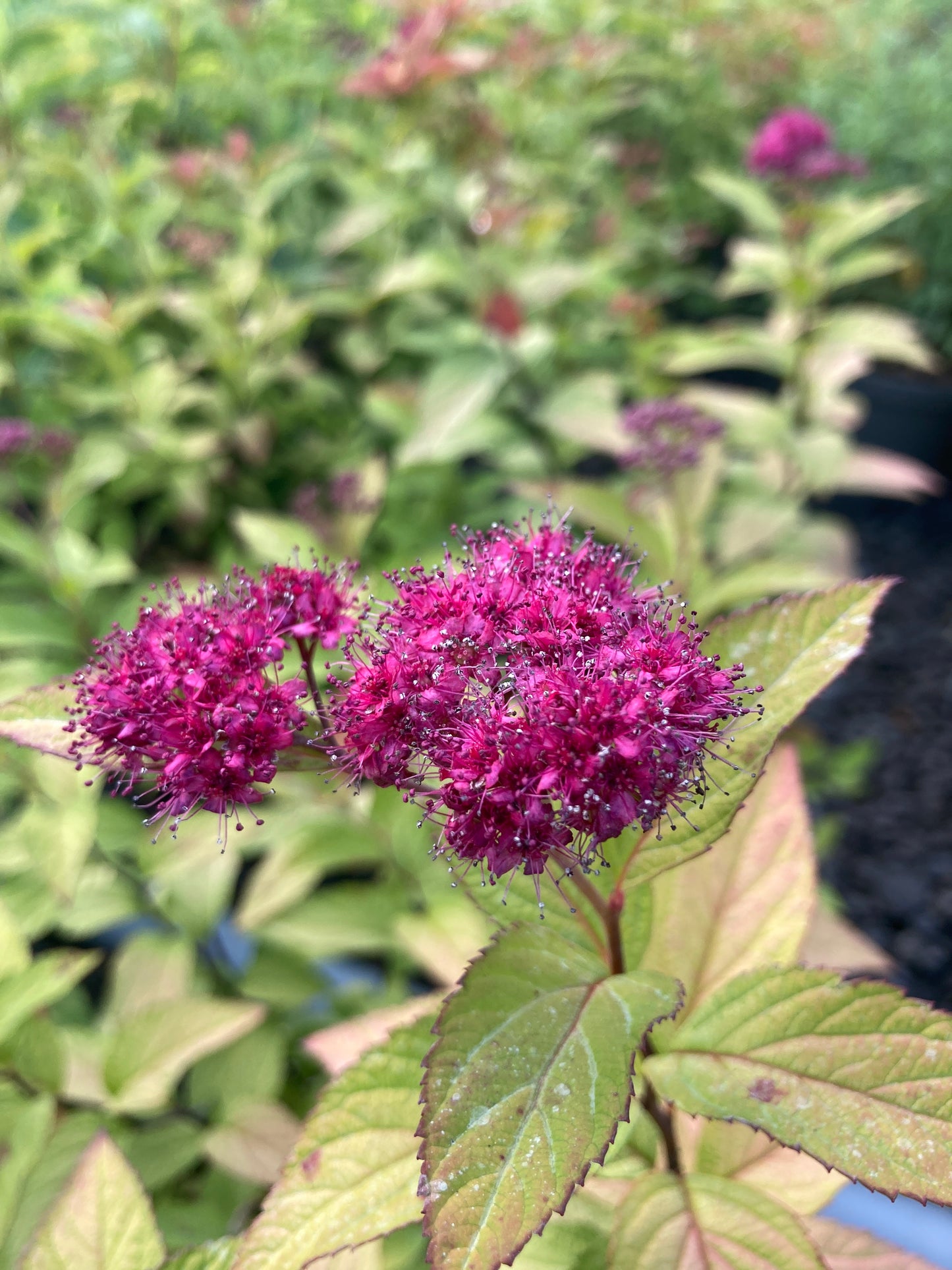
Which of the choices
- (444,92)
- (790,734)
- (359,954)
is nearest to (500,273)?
(444,92)

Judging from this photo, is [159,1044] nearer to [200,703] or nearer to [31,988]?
[31,988]

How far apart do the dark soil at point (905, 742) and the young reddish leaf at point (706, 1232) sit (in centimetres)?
135

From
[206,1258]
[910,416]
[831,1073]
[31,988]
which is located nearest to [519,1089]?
[831,1073]

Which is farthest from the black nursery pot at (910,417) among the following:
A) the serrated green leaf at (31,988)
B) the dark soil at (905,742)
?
the serrated green leaf at (31,988)

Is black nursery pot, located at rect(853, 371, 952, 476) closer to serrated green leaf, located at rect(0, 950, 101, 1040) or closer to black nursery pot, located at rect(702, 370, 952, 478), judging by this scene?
black nursery pot, located at rect(702, 370, 952, 478)

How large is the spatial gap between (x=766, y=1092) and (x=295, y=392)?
2008 mm

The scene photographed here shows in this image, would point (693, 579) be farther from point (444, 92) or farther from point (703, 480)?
point (444, 92)

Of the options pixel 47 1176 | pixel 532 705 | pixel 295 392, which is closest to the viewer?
pixel 532 705

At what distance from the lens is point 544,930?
75cm

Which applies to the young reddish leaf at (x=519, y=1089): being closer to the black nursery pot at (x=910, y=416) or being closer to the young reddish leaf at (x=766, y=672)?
the young reddish leaf at (x=766, y=672)

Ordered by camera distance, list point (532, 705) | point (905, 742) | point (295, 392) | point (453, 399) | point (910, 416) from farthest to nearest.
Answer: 1. point (910, 416)
2. point (905, 742)
3. point (295, 392)
4. point (453, 399)
5. point (532, 705)

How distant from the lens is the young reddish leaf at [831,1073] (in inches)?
25.2

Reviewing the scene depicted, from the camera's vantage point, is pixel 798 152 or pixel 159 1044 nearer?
pixel 159 1044

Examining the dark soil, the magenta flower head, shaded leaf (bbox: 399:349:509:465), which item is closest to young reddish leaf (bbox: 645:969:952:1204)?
the magenta flower head
